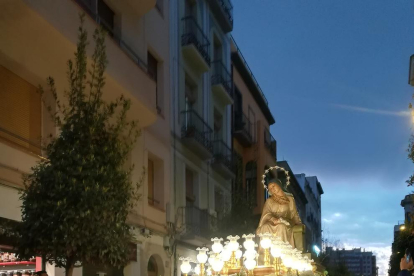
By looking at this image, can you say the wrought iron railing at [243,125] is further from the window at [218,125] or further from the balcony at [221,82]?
the balcony at [221,82]

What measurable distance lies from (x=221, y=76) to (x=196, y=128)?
15.0 ft

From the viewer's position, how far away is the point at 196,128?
21609mm

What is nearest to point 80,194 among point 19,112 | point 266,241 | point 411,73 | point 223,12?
point 266,241

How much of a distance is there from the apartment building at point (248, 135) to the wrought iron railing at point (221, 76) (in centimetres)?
268

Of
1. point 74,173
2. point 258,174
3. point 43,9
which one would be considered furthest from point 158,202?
point 258,174

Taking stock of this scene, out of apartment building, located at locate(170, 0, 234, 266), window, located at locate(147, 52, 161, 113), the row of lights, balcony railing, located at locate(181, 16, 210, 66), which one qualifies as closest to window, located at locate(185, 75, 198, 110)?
apartment building, located at locate(170, 0, 234, 266)

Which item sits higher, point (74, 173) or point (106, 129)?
point (106, 129)

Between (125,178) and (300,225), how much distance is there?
6228 mm

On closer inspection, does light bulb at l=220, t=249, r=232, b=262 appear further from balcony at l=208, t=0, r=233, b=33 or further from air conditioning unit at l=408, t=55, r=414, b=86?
balcony at l=208, t=0, r=233, b=33

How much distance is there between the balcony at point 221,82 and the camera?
24.8m

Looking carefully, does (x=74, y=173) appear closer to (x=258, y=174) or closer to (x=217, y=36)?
(x=217, y=36)

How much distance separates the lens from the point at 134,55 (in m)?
15.9

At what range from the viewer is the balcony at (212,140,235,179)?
942 inches

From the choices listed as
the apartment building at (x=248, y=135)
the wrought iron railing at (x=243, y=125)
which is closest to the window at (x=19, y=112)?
the apartment building at (x=248, y=135)
